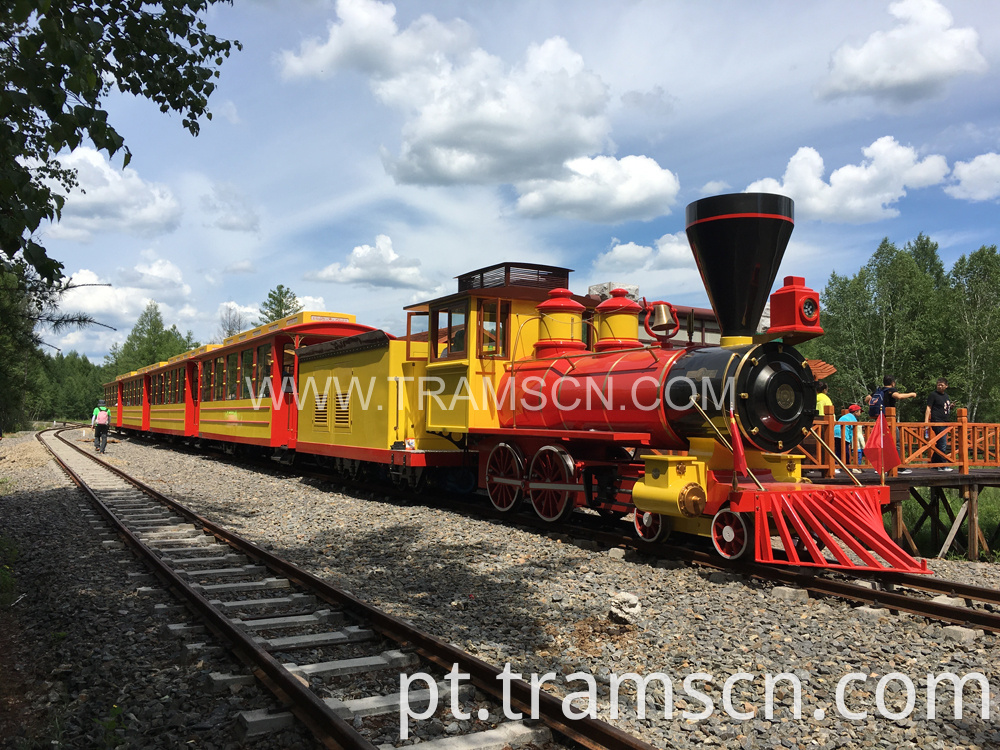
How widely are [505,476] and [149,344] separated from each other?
72120mm

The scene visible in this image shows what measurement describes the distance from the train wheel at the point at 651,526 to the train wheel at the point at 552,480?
35.8 inches

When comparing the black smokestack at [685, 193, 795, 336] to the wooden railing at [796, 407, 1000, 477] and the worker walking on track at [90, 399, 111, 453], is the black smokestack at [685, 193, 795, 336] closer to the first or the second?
the wooden railing at [796, 407, 1000, 477]

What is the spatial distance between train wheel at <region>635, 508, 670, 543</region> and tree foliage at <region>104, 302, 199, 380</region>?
70335 mm

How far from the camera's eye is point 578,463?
7.97 metres

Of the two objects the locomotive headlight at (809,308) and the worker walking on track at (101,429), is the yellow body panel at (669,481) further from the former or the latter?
the worker walking on track at (101,429)

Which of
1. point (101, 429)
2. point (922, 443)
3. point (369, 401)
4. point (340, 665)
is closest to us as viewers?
point (340, 665)

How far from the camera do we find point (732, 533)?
21.1ft

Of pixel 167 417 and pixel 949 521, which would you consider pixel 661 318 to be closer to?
pixel 949 521

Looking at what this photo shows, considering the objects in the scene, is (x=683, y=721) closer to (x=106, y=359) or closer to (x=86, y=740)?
(x=86, y=740)

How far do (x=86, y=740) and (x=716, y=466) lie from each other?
551 cm

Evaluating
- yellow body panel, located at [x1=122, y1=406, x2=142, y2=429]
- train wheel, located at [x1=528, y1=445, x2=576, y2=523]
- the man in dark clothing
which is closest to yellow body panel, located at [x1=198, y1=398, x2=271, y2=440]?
train wheel, located at [x1=528, y1=445, x2=576, y2=523]

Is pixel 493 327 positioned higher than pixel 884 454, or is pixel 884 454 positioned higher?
pixel 493 327

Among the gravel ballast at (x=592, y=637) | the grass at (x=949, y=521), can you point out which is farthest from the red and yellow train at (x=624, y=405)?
the grass at (x=949, y=521)

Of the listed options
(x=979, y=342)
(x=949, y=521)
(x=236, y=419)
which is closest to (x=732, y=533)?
(x=949, y=521)
